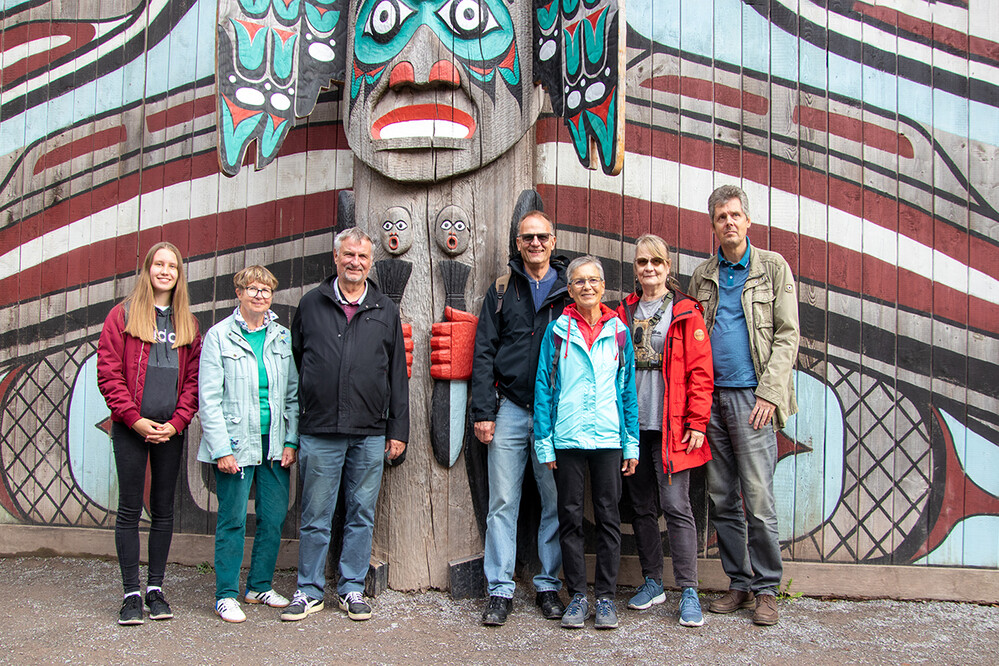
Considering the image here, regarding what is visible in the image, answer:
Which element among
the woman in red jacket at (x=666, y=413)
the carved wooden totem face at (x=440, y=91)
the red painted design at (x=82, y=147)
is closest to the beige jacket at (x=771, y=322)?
the woman in red jacket at (x=666, y=413)

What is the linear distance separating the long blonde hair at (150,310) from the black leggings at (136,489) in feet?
1.43

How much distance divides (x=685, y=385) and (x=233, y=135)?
2.48m

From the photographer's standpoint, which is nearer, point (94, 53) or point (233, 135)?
point (233, 135)

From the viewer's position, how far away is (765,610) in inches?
129

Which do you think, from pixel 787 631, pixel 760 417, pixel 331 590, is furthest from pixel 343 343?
pixel 787 631

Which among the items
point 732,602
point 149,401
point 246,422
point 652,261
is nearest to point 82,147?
point 149,401

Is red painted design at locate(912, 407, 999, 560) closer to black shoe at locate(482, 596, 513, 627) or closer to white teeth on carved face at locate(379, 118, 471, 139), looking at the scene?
black shoe at locate(482, 596, 513, 627)

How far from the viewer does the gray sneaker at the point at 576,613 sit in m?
3.16

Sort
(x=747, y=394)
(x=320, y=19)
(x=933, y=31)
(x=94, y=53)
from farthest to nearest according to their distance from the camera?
(x=94, y=53), (x=933, y=31), (x=320, y=19), (x=747, y=394)

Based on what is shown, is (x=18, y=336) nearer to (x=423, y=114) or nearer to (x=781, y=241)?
(x=423, y=114)

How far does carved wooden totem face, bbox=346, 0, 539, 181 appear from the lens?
3518 millimetres

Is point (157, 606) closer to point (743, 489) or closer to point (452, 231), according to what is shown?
point (452, 231)

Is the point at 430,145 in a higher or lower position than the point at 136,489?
higher

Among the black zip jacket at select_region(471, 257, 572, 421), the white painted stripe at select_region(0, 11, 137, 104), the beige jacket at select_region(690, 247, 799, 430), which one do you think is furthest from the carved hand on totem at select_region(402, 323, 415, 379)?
the white painted stripe at select_region(0, 11, 137, 104)
